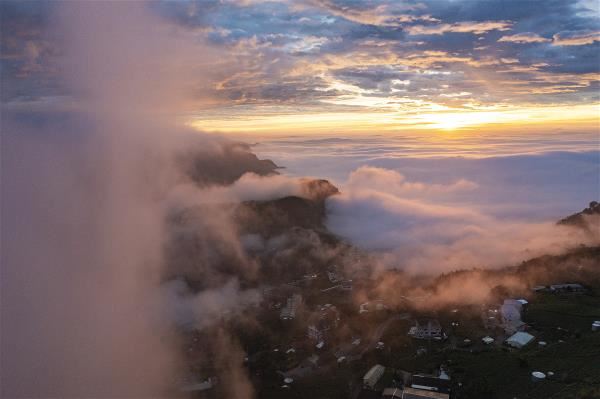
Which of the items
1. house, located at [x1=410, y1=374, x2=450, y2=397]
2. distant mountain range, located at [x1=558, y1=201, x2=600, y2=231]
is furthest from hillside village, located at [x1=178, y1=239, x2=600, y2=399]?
distant mountain range, located at [x1=558, y1=201, x2=600, y2=231]

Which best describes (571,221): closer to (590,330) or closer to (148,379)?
(590,330)

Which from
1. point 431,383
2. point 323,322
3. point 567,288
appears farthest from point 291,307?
point 567,288

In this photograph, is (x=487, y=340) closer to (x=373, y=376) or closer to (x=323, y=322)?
(x=373, y=376)

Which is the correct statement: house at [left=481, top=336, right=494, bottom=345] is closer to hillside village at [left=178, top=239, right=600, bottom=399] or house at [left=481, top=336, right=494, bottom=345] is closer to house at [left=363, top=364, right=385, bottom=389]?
hillside village at [left=178, top=239, right=600, bottom=399]

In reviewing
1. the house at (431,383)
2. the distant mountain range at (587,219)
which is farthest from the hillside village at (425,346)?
the distant mountain range at (587,219)

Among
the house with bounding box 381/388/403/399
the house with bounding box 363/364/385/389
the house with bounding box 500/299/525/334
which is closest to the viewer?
the house with bounding box 381/388/403/399

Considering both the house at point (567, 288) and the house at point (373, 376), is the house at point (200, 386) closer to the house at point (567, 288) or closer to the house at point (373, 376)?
the house at point (373, 376)
